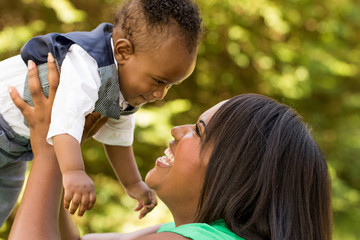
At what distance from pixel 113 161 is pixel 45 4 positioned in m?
2.57

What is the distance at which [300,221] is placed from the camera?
1.46 meters

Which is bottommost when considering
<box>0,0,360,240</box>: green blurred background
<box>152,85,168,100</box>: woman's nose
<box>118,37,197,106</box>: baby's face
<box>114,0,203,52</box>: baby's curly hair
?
<box>0,0,360,240</box>: green blurred background

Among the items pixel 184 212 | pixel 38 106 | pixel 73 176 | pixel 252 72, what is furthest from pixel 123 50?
pixel 252 72

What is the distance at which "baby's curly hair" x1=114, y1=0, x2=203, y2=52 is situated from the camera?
1802mm

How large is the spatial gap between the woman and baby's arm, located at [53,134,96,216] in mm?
99

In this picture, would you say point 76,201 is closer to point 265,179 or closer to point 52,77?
point 52,77

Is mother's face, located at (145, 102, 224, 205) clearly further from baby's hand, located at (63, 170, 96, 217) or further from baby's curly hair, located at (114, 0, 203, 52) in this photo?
baby's curly hair, located at (114, 0, 203, 52)

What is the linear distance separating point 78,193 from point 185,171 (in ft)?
1.11

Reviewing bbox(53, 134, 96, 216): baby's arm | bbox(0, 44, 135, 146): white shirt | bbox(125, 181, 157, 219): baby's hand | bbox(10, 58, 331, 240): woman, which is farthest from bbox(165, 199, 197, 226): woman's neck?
bbox(125, 181, 157, 219): baby's hand

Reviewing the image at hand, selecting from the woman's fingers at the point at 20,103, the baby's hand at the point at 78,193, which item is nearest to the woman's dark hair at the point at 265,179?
the baby's hand at the point at 78,193

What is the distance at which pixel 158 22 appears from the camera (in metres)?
1.81

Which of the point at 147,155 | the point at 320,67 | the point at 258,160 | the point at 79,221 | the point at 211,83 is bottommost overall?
the point at 79,221

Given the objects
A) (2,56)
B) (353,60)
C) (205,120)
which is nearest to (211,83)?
(353,60)

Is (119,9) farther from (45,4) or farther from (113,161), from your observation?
(45,4)
